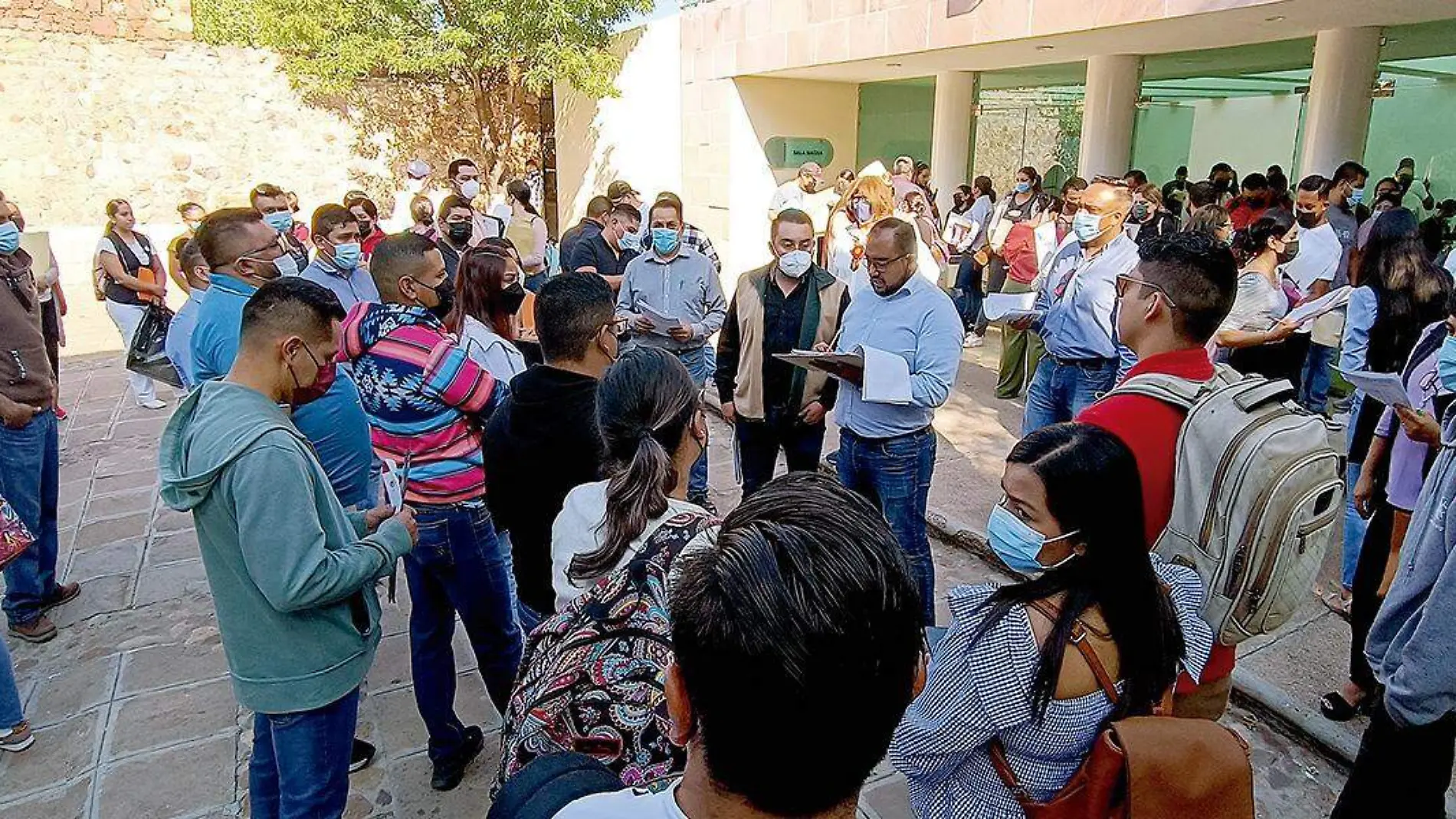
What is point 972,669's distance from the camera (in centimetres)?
172

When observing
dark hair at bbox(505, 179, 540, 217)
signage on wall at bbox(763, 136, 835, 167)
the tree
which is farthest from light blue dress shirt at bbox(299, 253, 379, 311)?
the tree

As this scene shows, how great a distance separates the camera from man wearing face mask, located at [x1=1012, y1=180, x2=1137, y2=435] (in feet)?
14.1

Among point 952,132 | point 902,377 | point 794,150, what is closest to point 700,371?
point 902,377

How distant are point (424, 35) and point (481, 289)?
11.7m

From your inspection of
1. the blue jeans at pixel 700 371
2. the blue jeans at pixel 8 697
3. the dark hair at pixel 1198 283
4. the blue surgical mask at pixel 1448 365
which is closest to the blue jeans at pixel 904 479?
the blue jeans at pixel 700 371

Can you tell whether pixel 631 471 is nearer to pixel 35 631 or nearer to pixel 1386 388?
pixel 1386 388

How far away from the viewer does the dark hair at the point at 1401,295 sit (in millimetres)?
3682

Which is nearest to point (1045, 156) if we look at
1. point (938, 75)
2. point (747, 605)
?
point (938, 75)

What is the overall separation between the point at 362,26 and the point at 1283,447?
47.6 ft

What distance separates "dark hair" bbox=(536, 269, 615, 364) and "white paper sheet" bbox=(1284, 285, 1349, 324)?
159 inches

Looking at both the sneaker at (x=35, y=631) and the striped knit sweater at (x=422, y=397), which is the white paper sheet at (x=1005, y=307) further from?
the sneaker at (x=35, y=631)

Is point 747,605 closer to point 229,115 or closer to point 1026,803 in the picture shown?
point 1026,803

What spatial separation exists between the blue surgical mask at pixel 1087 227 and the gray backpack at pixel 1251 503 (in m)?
2.45

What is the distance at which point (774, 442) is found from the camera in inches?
173
